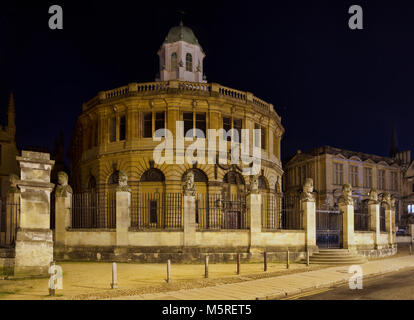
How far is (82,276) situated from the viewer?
14617mm

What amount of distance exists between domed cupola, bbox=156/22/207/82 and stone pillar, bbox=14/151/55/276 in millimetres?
26792

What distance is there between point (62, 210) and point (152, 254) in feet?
17.1

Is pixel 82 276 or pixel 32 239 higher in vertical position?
pixel 32 239

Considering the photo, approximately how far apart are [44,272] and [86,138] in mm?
21751

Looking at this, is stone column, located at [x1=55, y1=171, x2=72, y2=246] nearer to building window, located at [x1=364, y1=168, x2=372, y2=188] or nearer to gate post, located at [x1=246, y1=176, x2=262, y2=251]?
gate post, located at [x1=246, y1=176, x2=262, y2=251]

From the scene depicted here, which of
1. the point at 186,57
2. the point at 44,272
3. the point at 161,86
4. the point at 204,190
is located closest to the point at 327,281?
the point at 44,272

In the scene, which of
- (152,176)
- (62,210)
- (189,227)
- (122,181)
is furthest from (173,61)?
(189,227)

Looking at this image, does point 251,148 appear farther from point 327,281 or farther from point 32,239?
point 32,239

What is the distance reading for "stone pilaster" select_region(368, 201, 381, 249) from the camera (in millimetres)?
26344

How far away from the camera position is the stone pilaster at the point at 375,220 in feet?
86.4

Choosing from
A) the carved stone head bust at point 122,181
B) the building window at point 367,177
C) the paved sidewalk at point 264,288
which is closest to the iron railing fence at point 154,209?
the carved stone head bust at point 122,181

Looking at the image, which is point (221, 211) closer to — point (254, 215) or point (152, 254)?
point (254, 215)

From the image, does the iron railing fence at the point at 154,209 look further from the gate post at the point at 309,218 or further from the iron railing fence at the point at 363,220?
the iron railing fence at the point at 363,220

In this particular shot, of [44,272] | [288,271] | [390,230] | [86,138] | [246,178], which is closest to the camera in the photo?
[44,272]
